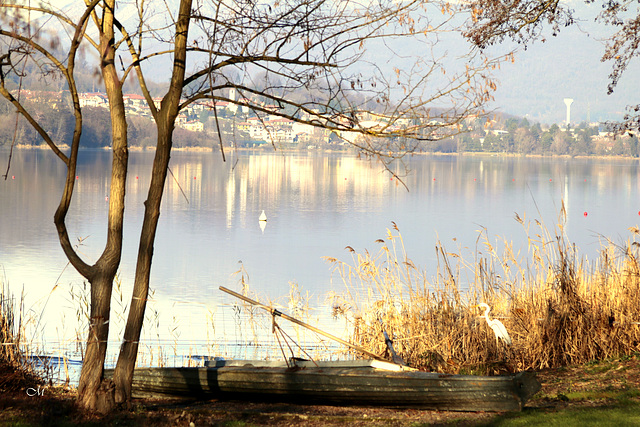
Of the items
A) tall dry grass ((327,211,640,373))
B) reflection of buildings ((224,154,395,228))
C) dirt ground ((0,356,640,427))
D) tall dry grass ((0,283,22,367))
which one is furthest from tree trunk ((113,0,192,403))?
reflection of buildings ((224,154,395,228))

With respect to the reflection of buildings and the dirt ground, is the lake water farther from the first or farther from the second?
the dirt ground

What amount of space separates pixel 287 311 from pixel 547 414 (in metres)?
7.59

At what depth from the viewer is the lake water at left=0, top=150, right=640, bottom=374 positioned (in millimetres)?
12359

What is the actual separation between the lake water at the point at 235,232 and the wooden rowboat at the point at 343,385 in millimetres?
722

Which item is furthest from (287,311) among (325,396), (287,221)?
(287,221)

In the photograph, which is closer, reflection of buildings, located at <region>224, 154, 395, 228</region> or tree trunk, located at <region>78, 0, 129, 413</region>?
tree trunk, located at <region>78, 0, 129, 413</region>

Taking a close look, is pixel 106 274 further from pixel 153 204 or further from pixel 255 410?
pixel 255 410

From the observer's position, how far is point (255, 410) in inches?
249

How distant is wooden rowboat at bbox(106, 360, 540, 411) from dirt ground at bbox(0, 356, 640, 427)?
9 cm

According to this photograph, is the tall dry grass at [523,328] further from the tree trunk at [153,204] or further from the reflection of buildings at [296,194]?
the reflection of buildings at [296,194]

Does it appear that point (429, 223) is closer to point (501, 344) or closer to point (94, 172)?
point (501, 344)

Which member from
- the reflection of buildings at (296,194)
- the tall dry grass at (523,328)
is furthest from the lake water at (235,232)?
the tall dry grass at (523,328)

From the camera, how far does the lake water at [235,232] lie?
1236 centimetres

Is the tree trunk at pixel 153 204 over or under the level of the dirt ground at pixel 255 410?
over
